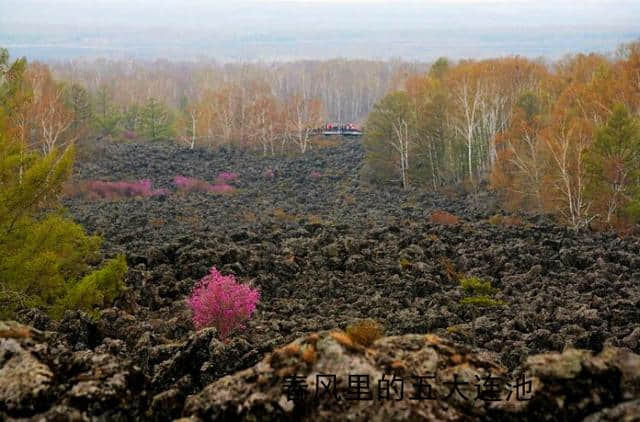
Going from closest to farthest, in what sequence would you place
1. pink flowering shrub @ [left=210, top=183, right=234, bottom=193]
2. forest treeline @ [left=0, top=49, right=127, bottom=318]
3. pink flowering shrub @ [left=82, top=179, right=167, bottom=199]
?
1. forest treeline @ [left=0, top=49, right=127, bottom=318]
2. pink flowering shrub @ [left=82, top=179, right=167, bottom=199]
3. pink flowering shrub @ [left=210, top=183, right=234, bottom=193]

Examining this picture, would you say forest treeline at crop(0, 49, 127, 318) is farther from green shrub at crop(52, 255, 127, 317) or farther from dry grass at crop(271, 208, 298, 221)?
dry grass at crop(271, 208, 298, 221)

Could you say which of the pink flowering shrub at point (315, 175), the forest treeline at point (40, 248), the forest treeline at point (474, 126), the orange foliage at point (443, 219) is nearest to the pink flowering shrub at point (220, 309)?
the forest treeline at point (40, 248)

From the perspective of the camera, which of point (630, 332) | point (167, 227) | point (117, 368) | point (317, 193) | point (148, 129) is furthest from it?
point (148, 129)

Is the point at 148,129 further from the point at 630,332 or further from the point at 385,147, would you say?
the point at 630,332

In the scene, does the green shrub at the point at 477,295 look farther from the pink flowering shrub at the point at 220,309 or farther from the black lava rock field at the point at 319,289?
the pink flowering shrub at the point at 220,309

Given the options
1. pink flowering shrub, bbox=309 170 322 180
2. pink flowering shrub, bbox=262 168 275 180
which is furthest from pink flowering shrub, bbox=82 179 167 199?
pink flowering shrub, bbox=309 170 322 180

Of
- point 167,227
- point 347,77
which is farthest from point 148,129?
point 347,77

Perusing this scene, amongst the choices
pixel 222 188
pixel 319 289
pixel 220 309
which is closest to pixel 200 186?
pixel 222 188
